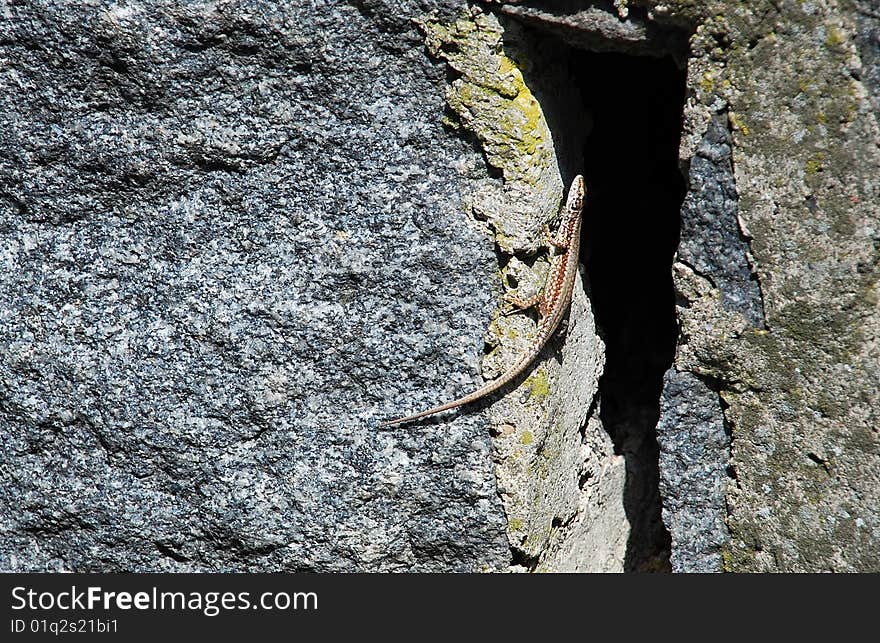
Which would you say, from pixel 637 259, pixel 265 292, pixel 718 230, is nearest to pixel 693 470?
pixel 718 230

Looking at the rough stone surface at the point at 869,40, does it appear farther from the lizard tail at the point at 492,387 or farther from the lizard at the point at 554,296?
the lizard tail at the point at 492,387

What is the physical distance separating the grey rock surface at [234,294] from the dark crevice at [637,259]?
551 millimetres

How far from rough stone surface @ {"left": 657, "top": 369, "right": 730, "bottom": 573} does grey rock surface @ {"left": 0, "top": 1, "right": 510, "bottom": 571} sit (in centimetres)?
36

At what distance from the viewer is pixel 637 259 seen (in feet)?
7.02

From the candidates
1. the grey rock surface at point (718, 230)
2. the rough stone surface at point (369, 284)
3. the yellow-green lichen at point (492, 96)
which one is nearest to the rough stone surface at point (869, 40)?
the rough stone surface at point (369, 284)

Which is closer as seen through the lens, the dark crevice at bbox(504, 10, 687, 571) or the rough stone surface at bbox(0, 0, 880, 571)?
the rough stone surface at bbox(0, 0, 880, 571)

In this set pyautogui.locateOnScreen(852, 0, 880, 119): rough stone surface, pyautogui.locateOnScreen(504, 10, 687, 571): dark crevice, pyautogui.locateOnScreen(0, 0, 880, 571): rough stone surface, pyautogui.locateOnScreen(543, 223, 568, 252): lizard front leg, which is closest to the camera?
pyautogui.locateOnScreen(852, 0, 880, 119): rough stone surface

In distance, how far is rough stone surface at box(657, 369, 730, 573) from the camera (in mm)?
1638

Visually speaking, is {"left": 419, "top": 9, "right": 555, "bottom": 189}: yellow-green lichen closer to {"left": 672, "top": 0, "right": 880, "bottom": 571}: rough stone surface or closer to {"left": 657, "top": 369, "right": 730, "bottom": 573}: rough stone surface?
{"left": 672, "top": 0, "right": 880, "bottom": 571}: rough stone surface

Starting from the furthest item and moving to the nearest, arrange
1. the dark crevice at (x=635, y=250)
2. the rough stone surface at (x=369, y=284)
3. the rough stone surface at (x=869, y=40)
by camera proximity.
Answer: the dark crevice at (x=635, y=250) → the rough stone surface at (x=369, y=284) → the rough stone surface at (x=869, y=40)

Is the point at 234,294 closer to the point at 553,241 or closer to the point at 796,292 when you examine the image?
the point at 553,241

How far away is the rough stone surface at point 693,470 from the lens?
64.5 inches

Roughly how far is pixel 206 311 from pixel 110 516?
495 mm

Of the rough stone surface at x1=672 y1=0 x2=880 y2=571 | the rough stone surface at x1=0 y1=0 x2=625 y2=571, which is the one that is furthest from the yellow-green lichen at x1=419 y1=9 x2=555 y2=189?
the rough stone surface at x1=672 y1=0 x2=880 y2=571
